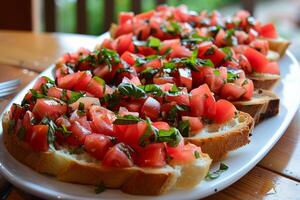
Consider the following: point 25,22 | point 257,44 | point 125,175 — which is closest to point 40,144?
point 125,175

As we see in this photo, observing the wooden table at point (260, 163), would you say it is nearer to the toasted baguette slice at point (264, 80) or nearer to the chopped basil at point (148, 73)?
the toasted baguette slice at point (264, 80)

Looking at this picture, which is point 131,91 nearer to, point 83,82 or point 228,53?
point 83,82

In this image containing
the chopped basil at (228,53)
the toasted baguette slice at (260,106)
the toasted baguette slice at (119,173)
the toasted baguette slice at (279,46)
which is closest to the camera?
the toasted baguette slice at (119,173)

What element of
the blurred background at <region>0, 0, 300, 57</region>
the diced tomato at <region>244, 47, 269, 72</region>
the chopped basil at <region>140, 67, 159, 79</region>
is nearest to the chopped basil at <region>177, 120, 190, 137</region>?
the chopped basil at <region>140, 67, 159, 79</region>

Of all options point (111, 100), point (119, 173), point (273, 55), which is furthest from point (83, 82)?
point (273, 55)

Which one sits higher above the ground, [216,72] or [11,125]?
[216,72]

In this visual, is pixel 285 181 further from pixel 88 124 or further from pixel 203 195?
pixel 88 124

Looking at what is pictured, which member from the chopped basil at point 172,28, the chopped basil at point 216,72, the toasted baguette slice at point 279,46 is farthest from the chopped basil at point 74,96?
the toasted baguette slice at point 279,46
